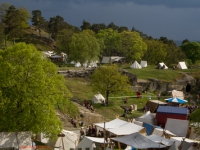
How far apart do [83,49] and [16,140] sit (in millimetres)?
45402

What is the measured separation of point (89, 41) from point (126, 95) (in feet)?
66.1

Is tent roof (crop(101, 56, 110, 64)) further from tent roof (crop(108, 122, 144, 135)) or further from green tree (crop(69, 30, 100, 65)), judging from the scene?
tent roof (crop(108, 122, 144, 135))

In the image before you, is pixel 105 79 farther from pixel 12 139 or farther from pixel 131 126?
pixel 12 139

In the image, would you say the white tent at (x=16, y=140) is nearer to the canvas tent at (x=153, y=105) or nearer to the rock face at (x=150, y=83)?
the canvas tent at (x=153, y=105)

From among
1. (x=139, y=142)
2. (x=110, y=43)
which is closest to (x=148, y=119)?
(x=139, y=142)

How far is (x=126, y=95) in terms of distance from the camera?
177 ft

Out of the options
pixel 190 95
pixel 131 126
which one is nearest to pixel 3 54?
pixel 131 126

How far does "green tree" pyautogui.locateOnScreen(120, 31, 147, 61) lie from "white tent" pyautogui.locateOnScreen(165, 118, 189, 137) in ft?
157

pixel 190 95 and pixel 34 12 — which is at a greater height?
pixel 34 12

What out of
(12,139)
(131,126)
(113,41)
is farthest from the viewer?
(113,41)

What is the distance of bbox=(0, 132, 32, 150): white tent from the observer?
24.5 m

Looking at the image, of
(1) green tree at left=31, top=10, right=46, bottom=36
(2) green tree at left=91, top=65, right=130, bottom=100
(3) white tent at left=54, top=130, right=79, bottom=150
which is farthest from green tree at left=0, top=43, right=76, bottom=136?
(1) green tree at left=31, top=10, right=46, bottom=36

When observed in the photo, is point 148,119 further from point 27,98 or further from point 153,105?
point 27,98

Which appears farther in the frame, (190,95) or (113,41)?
(113,41)
